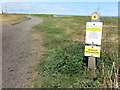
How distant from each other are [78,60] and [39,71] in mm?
1270

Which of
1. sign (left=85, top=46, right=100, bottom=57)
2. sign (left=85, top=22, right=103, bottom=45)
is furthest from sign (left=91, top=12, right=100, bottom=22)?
sign (left=85, top=46, right=100, bottom=57)

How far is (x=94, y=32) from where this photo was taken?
12.8 feet

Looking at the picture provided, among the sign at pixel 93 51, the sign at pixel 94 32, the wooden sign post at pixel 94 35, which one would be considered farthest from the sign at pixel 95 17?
Answer: the sign at pixel 93 51

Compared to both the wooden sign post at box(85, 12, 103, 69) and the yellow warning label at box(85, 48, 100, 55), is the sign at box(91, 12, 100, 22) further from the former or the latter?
the yellow warning label at box(85, 48, 100, 55)

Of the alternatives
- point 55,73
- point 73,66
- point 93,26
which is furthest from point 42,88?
point 93,26

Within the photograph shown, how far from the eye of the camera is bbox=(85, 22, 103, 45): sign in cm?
384

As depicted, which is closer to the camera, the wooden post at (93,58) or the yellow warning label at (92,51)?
the wooden post at (93,58)

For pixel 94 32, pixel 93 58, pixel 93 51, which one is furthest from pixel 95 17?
pixel 93 58

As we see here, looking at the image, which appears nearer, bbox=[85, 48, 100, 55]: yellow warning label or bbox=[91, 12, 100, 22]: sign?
bbox=[91, 12, 100, 22]: sign

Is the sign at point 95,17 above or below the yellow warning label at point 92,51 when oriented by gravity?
above

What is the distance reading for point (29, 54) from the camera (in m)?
6.14

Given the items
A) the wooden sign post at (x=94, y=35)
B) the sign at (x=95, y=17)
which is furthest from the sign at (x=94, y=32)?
the sign at (x=95, y=17)

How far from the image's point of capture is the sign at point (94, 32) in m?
3.84

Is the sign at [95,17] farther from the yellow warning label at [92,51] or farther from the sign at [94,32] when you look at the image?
the yellow warning label at [92,51]
